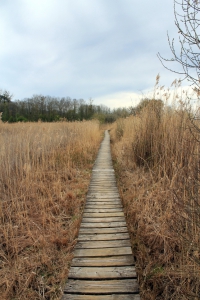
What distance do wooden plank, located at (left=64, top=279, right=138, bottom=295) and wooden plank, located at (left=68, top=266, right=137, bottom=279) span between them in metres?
0.03

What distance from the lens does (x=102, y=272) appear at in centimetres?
153

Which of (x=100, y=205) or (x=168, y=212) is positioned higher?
(x=168, y=212)

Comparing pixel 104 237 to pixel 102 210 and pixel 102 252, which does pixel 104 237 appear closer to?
pixel 102 252

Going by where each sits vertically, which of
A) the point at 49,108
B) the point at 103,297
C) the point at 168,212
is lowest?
the point at 103,297

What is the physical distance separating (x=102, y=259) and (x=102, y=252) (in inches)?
3.4

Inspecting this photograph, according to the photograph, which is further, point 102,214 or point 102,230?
point 102,214

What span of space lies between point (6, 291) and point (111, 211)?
1.53m

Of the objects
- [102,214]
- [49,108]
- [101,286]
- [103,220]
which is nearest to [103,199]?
[102,214]

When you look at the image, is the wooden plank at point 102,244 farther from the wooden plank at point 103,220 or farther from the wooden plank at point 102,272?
the wooden plank at point 103,220

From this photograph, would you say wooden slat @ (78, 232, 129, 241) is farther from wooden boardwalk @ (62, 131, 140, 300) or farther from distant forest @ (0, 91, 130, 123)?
distant forest @ (0, 91, 130, 123)

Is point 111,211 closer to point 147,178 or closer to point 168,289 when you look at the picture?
point 147,178

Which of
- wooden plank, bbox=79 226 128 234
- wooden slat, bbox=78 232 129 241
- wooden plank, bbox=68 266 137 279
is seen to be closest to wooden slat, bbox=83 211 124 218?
wooden plank, bbox=79 226 128 234

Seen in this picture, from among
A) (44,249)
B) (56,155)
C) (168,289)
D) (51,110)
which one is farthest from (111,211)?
(51,110)

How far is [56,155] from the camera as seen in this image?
14.3ft
